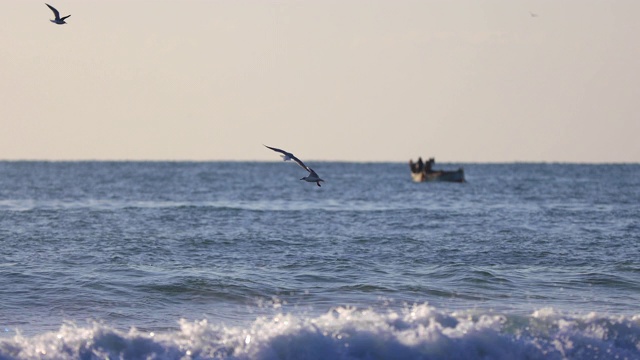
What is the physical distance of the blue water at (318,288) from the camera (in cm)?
1525

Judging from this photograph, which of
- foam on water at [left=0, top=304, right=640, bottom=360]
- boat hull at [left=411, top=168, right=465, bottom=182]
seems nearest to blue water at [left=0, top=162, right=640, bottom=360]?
foam on water at [left=0, top=304, right=640, bottom=360]

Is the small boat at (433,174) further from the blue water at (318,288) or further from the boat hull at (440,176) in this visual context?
the blue water at (318,288)

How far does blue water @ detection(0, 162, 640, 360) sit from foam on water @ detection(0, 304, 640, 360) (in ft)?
0.09

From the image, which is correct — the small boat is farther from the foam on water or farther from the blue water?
the foam on water

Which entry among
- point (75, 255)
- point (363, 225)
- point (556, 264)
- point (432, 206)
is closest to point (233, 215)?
point (363, 225)

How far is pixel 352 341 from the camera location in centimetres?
1527

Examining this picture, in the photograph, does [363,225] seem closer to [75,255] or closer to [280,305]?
[75,255]

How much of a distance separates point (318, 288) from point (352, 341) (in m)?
5.18

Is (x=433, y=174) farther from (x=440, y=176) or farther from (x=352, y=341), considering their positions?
(x=352, y=341)

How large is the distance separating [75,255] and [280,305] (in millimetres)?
8228

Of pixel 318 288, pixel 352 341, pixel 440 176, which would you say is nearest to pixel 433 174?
pixel 440 176

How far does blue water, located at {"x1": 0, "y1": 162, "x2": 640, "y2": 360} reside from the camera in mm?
15250

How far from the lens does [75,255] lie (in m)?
25.2

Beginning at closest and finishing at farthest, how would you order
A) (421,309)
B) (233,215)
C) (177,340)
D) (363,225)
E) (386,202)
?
(177,340), (421,309), (363,225), (233,215), (386,202)
